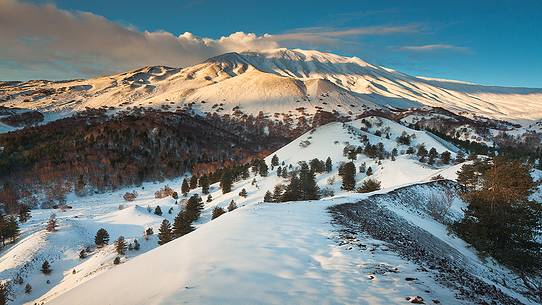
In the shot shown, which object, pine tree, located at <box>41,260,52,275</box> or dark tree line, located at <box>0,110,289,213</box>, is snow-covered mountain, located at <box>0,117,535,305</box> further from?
dark tree line, located at <box>0,110,289,213</box>

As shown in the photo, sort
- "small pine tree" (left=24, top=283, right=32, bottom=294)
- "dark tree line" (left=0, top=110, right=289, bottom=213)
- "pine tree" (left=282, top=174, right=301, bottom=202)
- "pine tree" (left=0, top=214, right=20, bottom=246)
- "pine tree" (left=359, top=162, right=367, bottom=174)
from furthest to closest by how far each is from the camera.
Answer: "dark tree line" (left=0, top=110, right=289, bottom=213), "pine tree" (left=359, top=162, right=367, bottom=174), "pine tree" (left=0, top=214, right=20, bottom=246), "pine tree" (left=282, top=174, right=301, bottom=202), "small pine tree" (left=24, top=283, right=32, bottom=294)

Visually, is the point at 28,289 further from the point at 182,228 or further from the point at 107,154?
the point at 107,154

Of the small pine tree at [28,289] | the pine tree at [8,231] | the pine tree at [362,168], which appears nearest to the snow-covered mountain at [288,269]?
the small pine tree at [28,289]

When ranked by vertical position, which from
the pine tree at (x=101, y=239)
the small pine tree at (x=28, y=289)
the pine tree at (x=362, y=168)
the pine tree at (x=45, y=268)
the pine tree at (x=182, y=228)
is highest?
the pine tree at (x=362, y=168)

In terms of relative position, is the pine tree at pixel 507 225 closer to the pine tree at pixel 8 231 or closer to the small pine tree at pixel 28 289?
the small pine tree at pixel 28 289

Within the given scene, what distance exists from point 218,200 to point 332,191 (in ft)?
74.5

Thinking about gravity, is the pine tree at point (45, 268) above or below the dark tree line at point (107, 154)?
below

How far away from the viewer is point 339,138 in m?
112

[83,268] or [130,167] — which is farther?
[130,167]

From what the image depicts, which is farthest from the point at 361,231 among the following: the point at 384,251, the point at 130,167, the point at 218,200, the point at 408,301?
→ the point at 130,167

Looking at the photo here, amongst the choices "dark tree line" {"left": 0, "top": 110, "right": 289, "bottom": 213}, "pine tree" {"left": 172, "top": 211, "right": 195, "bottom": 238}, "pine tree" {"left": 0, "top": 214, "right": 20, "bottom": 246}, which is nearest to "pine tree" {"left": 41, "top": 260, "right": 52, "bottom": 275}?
"pine tree" {"left": 172, "top": 211, "right": 195, "bottom": 238}

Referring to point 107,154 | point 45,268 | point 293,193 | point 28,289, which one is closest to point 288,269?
point 28,289

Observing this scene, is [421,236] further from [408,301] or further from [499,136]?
[499,136]

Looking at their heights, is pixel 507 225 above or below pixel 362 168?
below
